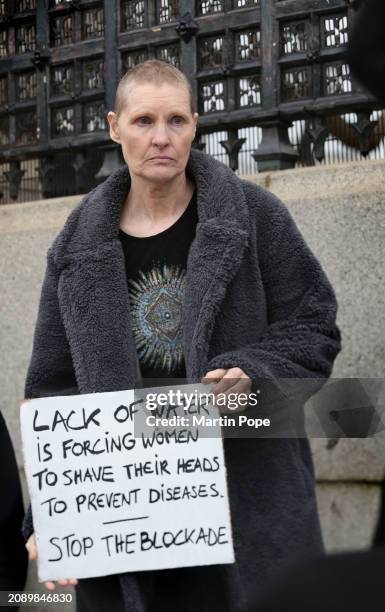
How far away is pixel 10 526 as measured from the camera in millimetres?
3354

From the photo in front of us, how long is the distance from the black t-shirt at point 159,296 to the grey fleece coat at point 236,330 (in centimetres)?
4

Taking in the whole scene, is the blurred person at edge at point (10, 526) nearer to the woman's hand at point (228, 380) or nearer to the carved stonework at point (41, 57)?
the woman's hand at point (228, 380)

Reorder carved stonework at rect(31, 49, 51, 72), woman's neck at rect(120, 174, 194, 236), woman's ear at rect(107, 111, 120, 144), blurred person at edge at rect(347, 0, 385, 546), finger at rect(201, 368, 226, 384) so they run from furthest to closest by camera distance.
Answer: carved stonework at rect(31, 49, 51, 72)
woman's ear at rect(107, 111, 120, 144)
woman's neck at rect(120, 174, 194, 236)
finger at rect(201, 368, 226, 384)
blurred person at edge at rect(347, 0, 385, 546)

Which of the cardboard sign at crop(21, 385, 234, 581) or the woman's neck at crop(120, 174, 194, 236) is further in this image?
the woman's neck at crop(120, 174, 194, 236)

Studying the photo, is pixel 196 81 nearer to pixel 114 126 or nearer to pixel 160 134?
pixel 114 126

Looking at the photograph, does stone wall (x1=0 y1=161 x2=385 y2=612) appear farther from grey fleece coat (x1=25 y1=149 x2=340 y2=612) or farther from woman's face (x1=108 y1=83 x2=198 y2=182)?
woman's face (x1=108 y1=83 x2=198 y2=182)

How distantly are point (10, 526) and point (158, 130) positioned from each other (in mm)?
1408

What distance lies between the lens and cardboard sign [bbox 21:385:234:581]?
2.52 metres

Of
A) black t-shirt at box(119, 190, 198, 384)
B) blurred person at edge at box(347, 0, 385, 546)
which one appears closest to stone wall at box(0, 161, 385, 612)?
black t-shirt at box(119, 190, 198, 384)

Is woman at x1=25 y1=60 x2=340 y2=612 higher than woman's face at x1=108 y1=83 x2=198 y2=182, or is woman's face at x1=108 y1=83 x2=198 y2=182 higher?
woman's face at x1=108 y1=83 x2=198 y2=182

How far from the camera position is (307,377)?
268cm

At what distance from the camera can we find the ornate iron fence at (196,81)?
12.8 feet

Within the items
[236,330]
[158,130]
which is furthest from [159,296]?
[158,130]

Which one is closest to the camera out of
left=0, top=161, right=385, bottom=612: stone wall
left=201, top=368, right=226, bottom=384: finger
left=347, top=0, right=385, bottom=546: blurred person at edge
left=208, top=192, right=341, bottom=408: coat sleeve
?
left=347, top=0, right=385, bottom=546: blurred person at edge
